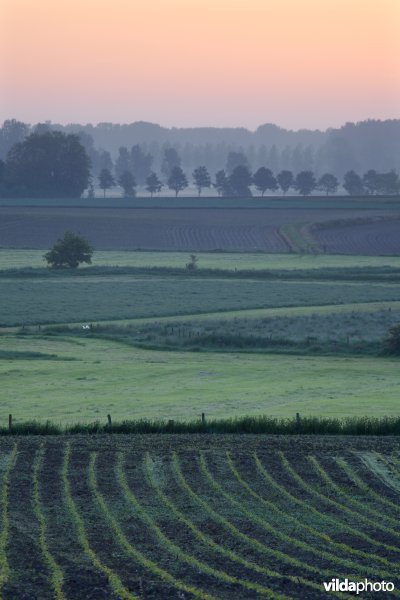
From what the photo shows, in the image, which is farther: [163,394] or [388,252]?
[388,252]

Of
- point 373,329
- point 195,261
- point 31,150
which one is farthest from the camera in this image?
point 31,150

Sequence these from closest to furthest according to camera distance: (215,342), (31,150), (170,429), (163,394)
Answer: (170,429) → (163,394) → (215,342) → (31,150)

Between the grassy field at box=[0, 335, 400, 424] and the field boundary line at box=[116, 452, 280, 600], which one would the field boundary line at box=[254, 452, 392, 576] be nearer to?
the field boundary line at box=[116, 452, 280, 600]

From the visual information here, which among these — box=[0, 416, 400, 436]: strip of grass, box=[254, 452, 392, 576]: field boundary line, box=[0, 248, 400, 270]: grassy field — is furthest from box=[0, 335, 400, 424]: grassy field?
box=[0, 248, 400, 270]: grassy field

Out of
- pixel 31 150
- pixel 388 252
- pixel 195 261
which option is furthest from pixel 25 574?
pixel 31 150

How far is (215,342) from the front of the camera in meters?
56.6

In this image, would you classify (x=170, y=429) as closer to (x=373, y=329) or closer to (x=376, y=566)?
(x=376, y=566)

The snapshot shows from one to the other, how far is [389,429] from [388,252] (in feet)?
277

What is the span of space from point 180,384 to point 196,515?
20655 millimetres

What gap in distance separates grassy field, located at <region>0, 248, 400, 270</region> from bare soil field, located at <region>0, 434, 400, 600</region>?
68.2 meters

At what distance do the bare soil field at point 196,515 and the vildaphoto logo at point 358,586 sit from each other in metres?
0.17

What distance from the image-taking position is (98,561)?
66.6ft

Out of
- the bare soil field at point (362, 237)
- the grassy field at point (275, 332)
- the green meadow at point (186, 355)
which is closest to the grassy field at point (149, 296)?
the green meadow at point (186, 355)

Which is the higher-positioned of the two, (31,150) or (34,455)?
(31,150)
